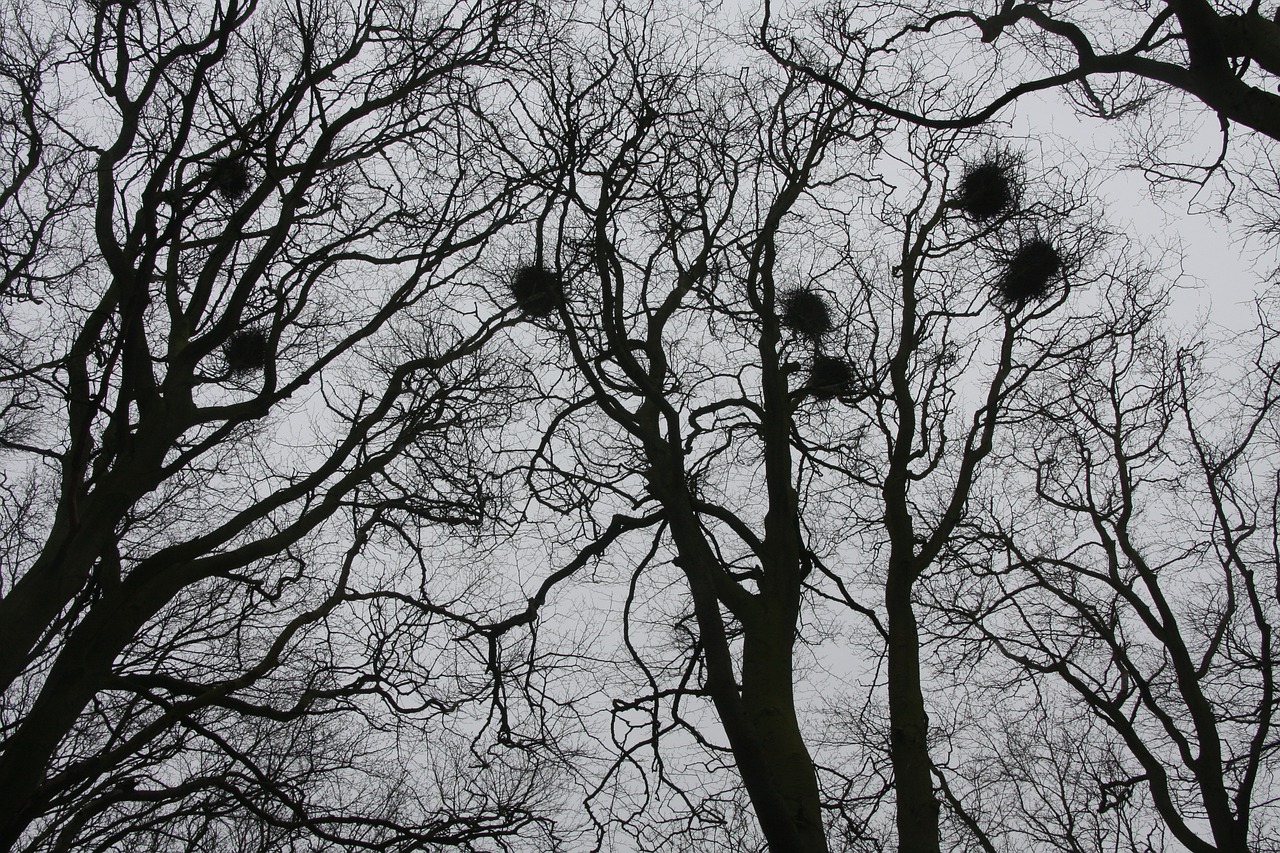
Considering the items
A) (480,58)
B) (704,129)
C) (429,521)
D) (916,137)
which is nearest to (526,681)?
(429,521)

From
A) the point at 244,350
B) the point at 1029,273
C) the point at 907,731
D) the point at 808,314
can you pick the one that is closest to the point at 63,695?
the point at 244,350

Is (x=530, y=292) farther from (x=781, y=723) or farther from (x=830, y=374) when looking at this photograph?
(x=781, y=723)

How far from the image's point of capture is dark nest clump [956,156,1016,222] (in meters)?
6.88

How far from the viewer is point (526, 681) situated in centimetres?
564

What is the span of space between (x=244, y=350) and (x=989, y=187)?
5773mm

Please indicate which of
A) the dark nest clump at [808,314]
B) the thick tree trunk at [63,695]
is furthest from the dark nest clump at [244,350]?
the dark nest clump at [808,314]

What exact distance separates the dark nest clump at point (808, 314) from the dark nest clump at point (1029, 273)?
4.42ft

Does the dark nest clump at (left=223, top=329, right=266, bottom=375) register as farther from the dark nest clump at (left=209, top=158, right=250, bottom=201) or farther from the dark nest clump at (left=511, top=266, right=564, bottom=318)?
the dark nest clump at (left=511, top=266, right=564, bottom=318)

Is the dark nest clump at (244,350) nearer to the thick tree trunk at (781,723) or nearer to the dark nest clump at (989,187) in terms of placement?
the thick tree trunk at (781,723)

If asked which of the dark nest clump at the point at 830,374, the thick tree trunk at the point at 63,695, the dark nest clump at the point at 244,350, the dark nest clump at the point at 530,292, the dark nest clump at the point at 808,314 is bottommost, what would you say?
the thick tree trunk at the point at 63,695

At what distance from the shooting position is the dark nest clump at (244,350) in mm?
6598

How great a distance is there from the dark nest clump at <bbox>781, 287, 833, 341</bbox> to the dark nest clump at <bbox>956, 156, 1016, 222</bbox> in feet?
4.20

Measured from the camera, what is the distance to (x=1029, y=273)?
6.89 metres

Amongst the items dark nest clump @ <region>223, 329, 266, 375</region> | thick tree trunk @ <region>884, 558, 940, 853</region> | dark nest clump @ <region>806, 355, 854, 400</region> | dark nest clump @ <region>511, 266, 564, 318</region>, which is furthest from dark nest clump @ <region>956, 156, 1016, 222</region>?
dark nest clump @ <region>223, 329, 266, 375</region>
